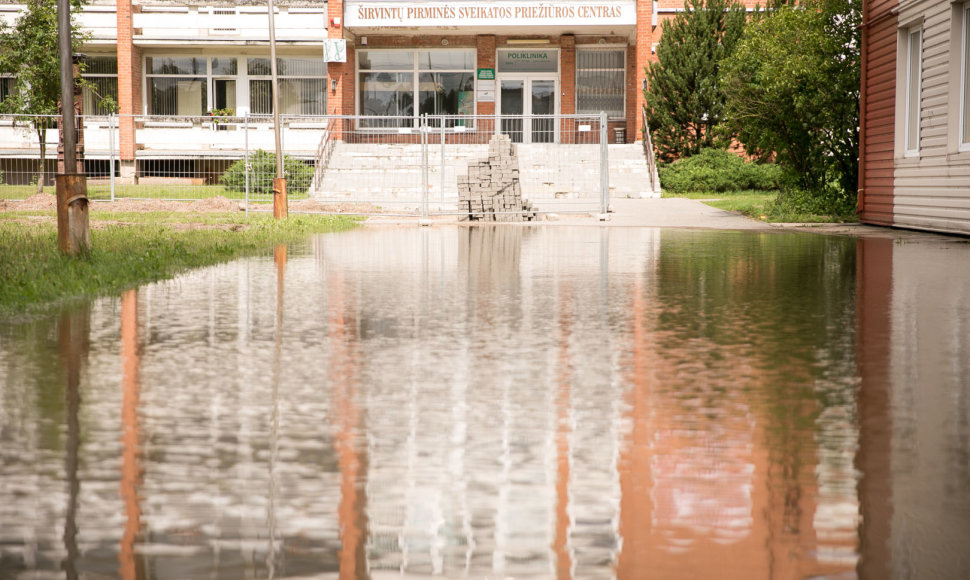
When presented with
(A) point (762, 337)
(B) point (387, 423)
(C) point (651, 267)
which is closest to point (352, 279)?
(C) point (651, 267)

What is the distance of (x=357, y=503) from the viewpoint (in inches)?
168

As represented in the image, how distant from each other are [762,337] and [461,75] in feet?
133

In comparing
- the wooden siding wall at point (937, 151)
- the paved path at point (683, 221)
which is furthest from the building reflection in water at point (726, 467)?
the paved path at point (683, 221)

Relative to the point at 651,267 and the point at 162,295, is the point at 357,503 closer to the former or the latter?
the point at 162,295

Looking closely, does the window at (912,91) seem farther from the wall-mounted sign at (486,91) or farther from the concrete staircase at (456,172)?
the wall-mounted sign at (486,91)

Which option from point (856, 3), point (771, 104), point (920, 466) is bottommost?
point (920, 466)

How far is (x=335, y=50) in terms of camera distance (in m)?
44.6

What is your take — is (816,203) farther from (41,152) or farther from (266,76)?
(266,76)

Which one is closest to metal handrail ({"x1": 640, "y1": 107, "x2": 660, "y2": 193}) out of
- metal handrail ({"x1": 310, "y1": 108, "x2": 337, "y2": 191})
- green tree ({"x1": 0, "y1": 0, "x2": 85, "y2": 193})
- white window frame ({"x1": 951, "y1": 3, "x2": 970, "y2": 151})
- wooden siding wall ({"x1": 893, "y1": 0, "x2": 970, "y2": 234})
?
metal handrail ({"x1": 310, "y1": 108, "x2": 337, "y2": 191})

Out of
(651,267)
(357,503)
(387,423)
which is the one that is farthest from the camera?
(651,267)

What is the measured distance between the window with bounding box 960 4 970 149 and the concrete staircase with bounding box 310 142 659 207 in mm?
15132

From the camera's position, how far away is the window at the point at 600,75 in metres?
47.2

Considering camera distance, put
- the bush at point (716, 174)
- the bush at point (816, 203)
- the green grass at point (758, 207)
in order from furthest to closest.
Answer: the bush at point (716, 174) → the bush at point (816, 203) → the green grass at point (758, 207)

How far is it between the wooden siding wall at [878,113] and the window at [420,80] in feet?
81.3
